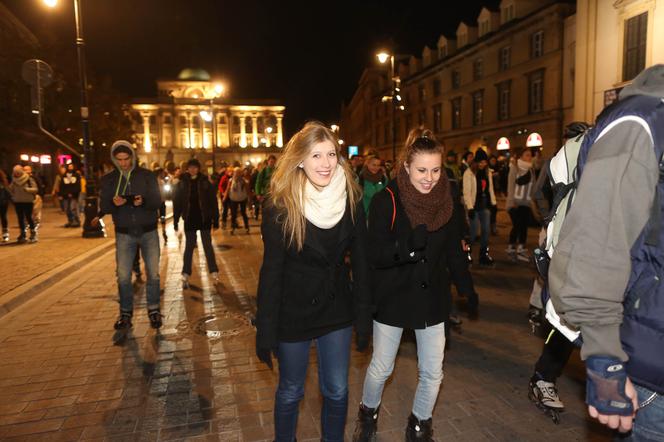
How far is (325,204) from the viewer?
9.07ft

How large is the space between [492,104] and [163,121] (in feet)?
283

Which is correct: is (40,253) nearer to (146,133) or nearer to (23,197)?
(23,197)

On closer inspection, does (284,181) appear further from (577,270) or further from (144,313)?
(144,313)

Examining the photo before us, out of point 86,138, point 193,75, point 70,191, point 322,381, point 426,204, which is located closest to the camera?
point 322,381

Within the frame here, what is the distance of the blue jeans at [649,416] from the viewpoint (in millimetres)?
1719

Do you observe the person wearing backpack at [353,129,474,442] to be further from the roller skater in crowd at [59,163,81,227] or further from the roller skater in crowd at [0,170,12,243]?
the roller skater in crowd at [59,163,81,227]

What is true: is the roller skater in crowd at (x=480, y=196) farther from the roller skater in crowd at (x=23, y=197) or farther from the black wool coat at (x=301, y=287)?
the roller skater in crowd at (x=23, y=197)

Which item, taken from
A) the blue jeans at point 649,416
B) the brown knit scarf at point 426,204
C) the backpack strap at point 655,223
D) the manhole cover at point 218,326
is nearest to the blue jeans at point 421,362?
the brown knit scarf at point 426,204

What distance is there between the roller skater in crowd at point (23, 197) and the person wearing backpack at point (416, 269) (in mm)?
12358

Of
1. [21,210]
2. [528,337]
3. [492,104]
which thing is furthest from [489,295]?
[492,104]

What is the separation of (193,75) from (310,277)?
117 metres

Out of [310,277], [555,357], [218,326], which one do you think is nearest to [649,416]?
[310,277]

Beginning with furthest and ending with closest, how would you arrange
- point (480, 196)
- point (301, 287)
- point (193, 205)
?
point (480, 196)
point (193, 205)
point (301, 287)

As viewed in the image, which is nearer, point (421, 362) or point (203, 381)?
point (421, 362)
